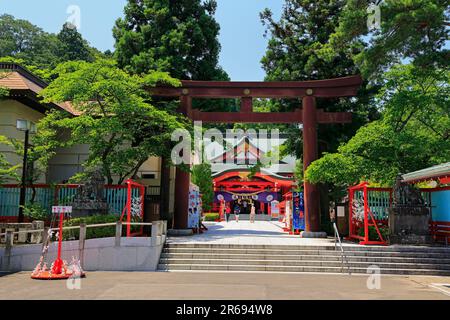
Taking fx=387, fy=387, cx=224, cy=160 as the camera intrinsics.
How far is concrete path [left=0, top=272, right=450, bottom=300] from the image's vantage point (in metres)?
7.52

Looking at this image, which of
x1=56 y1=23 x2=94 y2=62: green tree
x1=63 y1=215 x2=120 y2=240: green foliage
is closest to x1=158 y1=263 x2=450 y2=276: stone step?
x1=63 y1=215 x2=120 y2=240: green foliage

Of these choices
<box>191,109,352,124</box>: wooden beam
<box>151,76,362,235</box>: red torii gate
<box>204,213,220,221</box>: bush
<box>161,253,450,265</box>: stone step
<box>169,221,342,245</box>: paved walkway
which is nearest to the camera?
<box>161,253,450,265</box>: stone step

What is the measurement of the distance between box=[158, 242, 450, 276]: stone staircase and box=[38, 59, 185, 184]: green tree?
4.49 m

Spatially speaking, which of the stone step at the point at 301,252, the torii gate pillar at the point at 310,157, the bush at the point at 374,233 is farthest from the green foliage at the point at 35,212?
the bush at the point at 374,233

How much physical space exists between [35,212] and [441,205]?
48.3 ft

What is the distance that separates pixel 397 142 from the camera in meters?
13.0

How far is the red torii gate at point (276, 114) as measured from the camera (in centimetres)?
1689

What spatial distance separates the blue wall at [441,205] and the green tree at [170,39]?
13.7 m

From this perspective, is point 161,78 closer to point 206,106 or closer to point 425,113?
point 206,106

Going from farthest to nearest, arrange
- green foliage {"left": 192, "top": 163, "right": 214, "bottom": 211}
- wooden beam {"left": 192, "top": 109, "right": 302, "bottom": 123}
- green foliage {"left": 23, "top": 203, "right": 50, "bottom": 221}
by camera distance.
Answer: green foliage {"left": 192, "top": 163, "right": 214, "bottom": 211}
wooden beam {"left": 192, "top": 109, "right": 302, "bottom": 123}
green foliage {"left": 23, "top": 203, "right": 50, "bottom": 221}

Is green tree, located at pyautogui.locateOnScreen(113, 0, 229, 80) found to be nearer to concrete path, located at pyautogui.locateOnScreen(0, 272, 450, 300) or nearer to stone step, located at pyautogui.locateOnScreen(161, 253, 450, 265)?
stone step, located at pyautogui.locateOnScreen(161, 253, 450, 265)

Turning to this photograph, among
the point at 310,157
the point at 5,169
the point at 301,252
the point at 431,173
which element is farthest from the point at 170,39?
the point at 431,173

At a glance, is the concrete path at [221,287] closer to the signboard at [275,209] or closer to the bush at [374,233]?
the bush at [374,233]
